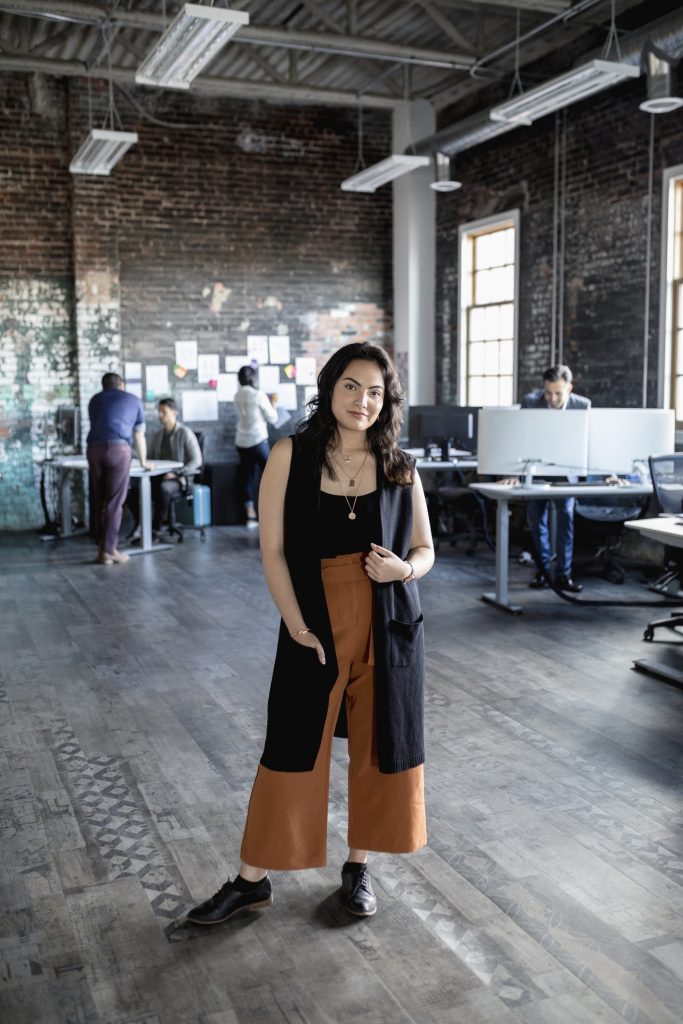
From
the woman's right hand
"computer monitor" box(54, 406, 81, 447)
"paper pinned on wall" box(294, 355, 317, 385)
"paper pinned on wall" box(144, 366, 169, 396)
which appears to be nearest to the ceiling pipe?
"paper pinned on wall" box(294, 355, 317, 385)

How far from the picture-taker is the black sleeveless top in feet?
8.27

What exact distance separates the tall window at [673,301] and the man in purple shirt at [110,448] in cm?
423

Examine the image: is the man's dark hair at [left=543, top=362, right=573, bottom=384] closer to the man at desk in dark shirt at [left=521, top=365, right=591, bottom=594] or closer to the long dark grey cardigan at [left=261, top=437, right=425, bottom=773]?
the man at desk in dark shirt at [left=521, top=365, right=591, bottom=594]

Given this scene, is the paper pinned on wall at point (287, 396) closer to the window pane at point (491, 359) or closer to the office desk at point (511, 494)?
the window pane at point (491, 359)

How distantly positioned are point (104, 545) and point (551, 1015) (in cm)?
663

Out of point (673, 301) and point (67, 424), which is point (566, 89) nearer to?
point (673, 301)

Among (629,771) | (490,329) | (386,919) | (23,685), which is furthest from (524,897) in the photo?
(490,329)

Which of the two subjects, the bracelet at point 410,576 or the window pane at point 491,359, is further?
the window pane at point 491,359

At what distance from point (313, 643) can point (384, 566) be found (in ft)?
0.87

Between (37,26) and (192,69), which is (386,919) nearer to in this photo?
(192,69)

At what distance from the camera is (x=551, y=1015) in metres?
2.28

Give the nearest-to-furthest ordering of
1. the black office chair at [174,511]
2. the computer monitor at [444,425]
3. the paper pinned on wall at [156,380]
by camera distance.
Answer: the computer monitor at [444,425], the black office chair at [174,511], the paper pinned on wall at [156,380]

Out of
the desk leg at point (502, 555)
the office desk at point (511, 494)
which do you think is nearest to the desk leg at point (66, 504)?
the office desk at point (511, 494)

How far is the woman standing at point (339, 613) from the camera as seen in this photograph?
2.51 metres
